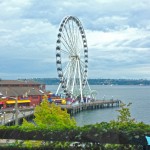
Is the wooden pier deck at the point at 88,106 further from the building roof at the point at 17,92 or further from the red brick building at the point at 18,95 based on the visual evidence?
the building roof at the point at 17,92

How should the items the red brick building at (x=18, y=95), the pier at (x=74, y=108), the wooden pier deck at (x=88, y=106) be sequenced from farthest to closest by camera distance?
the wooden pier deck at (x=88, y=106) → the red brick building at (x=18, y=95) → the pier at (x=74, y=108)

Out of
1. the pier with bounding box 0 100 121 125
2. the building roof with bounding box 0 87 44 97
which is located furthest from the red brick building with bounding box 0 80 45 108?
the pier with bounding box 0 100 121 125

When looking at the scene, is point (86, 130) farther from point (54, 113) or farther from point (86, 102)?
point (86, 102)

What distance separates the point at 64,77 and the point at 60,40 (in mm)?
6839

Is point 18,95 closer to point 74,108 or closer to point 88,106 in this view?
point 74,108

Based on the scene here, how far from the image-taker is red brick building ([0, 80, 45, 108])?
6712cm

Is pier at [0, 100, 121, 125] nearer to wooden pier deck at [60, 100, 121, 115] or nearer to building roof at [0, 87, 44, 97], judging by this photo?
wooden pier deck at [60, 100, 121, 115]

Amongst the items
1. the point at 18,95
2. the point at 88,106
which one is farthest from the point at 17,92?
the point at 88,106

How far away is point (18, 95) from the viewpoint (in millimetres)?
71750

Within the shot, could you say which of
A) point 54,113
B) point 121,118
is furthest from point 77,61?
point 121,118

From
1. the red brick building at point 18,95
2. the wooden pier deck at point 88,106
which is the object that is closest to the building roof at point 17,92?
the red brick building at point 18,95

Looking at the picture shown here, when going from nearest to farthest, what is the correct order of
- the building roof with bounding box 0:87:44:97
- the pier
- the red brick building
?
the pier < the red brick building < the building roof with bounding box 0:87:44:97

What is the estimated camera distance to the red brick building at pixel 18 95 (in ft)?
220

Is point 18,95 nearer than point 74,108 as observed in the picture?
No
